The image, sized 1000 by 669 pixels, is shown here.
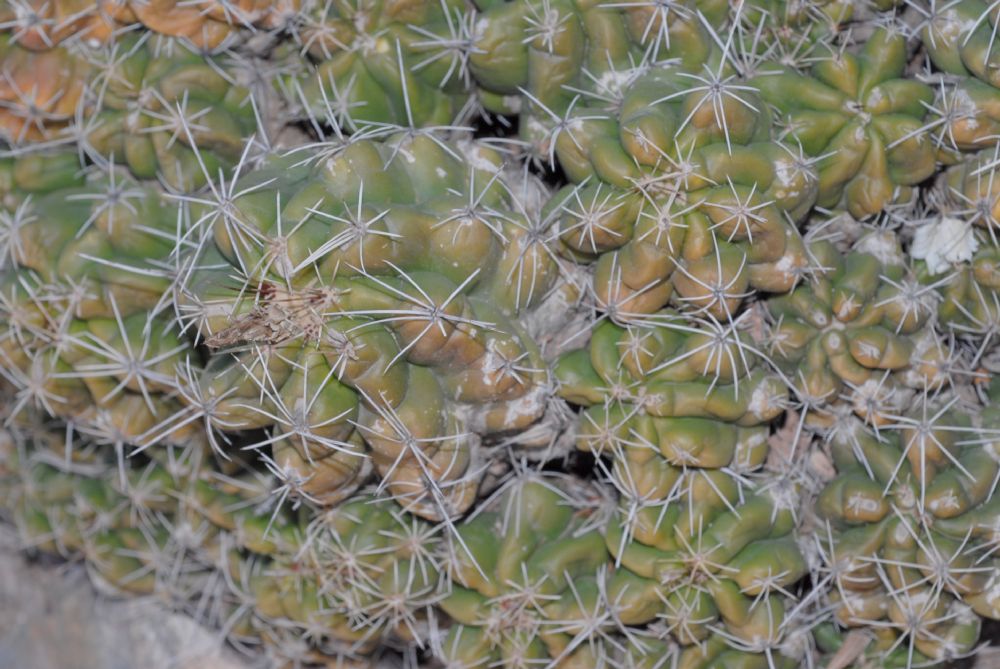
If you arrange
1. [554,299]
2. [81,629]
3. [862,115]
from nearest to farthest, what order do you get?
[862,115], [554,299], [81,629]

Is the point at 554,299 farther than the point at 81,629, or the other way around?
the point at 81,629

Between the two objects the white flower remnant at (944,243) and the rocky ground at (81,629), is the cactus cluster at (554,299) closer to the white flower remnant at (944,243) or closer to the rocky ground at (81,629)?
the white flower remnant at (944,243)

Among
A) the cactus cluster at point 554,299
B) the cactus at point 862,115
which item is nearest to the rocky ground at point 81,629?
the cactus cluster at point 554,299

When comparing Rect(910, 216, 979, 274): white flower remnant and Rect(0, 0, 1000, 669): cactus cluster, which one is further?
Rect(910, 216, 979, 274): white flower remnant

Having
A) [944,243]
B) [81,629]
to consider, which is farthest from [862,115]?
[81,629]

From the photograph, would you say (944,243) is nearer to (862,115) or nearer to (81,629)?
(862,115)

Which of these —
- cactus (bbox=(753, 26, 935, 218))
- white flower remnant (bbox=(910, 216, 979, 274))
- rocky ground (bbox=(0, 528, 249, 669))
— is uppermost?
cactus (bbox=(753, 26, 935, 218))

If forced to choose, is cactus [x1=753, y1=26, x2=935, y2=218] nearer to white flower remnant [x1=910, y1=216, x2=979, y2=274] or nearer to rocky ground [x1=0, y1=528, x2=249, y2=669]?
white flower remnant [x1=910, y1=216, x2=979, y2=274]

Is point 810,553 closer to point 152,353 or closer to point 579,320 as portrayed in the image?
point 579,320

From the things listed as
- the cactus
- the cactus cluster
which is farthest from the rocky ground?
the cactus
